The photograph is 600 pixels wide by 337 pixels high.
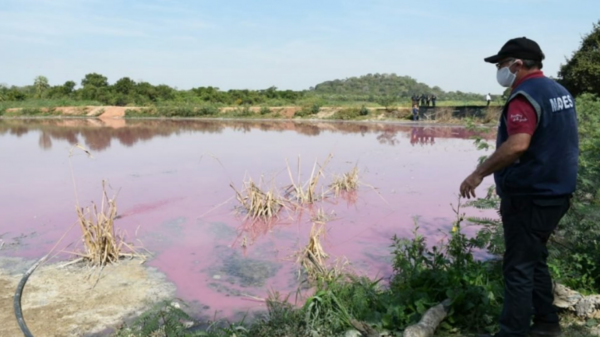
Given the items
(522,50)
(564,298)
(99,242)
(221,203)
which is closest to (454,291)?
(564,298)

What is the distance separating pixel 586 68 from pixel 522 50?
53.5 feet

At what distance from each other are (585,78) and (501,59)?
53.8 ft

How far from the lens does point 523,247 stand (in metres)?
2.57

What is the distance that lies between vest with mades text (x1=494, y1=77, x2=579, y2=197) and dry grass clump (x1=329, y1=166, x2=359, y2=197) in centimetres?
630

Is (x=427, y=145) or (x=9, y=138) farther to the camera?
(x=9, y=138)

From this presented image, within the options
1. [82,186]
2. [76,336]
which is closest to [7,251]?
[76,336]

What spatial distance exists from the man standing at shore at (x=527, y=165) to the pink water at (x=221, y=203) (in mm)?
2419

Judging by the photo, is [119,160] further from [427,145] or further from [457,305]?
[457,305]

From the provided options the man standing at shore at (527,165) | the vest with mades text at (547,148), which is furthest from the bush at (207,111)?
the vest with mades text at (547,148)

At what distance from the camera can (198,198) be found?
873 cm

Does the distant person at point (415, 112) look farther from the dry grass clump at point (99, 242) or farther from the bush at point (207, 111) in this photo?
the dry grass clump at point (99, 242)

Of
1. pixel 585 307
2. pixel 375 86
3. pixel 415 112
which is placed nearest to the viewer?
pixel 585 307

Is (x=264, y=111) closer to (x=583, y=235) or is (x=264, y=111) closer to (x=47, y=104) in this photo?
(x=47, y=104)

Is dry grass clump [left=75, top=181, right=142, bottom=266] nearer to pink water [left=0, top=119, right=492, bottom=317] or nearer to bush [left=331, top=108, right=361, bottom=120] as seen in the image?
pink water [left=0, top=119, right=492, bottom=317]
